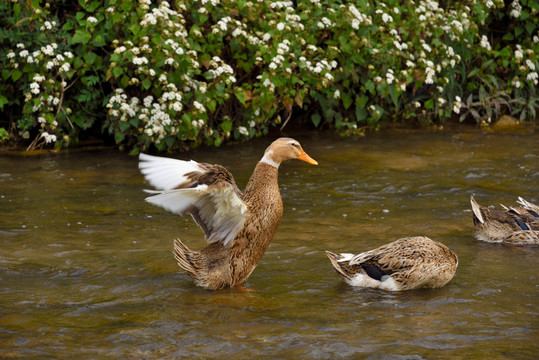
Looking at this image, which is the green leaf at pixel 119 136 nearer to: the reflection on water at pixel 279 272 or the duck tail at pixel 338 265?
the reflection on water at pixel 279 272

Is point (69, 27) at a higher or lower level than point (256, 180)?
higher

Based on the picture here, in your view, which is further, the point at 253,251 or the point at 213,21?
the point at 213,21

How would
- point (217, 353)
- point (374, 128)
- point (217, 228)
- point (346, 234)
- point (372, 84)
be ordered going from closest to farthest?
point (217, 353) → point (217, 228) → point (346, 234) → point (372, 84) → point (374, 128)

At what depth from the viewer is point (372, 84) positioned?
39.0 feet

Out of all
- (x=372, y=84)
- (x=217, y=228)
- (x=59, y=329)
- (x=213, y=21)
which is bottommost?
(x=59, y=329)

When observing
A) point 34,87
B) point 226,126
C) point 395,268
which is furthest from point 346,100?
point 395,268

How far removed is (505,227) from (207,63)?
4684 millimetres

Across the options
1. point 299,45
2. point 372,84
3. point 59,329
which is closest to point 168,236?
point 59,329

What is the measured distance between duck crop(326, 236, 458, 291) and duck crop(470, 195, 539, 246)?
4.17 feet

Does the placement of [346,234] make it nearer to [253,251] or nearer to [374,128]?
[253,251]

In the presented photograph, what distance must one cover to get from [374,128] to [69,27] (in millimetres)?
4891

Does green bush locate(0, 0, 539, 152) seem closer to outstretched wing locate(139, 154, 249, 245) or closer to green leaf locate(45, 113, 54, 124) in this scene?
green leaf locate(45, 113, 54, 124)

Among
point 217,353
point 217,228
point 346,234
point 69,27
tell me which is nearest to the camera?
point 217,353

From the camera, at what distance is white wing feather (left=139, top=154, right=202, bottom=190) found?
6.01 meters
